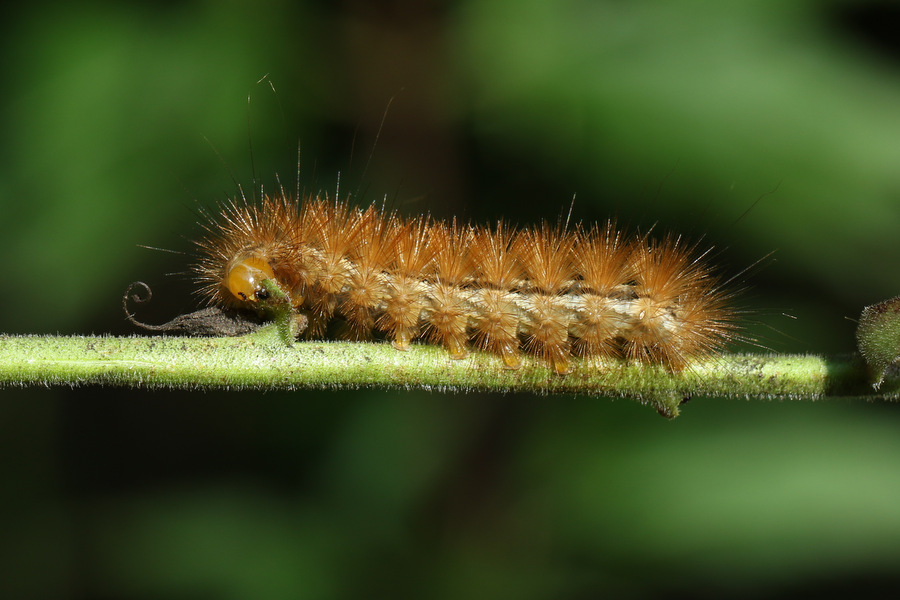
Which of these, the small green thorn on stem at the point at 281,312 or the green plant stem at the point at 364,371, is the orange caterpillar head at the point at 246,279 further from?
the green plant stem at the point at 364,371

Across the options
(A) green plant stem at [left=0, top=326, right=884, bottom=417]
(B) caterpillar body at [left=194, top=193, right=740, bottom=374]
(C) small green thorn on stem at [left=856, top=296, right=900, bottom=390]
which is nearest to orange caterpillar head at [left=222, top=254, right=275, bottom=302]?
(B) caterpillar body at [left=194, top=193, right=740, bottom=374]

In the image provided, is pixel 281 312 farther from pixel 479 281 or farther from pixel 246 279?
pixel 479 281

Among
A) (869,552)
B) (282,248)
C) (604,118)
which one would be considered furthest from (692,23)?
(869,552)

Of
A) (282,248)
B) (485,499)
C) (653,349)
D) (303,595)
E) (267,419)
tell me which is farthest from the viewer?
(267,419)

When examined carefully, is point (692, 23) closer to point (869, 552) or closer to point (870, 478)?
point (870, 478)

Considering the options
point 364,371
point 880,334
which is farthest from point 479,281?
point 880,334

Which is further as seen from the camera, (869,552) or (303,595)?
(303,595)
